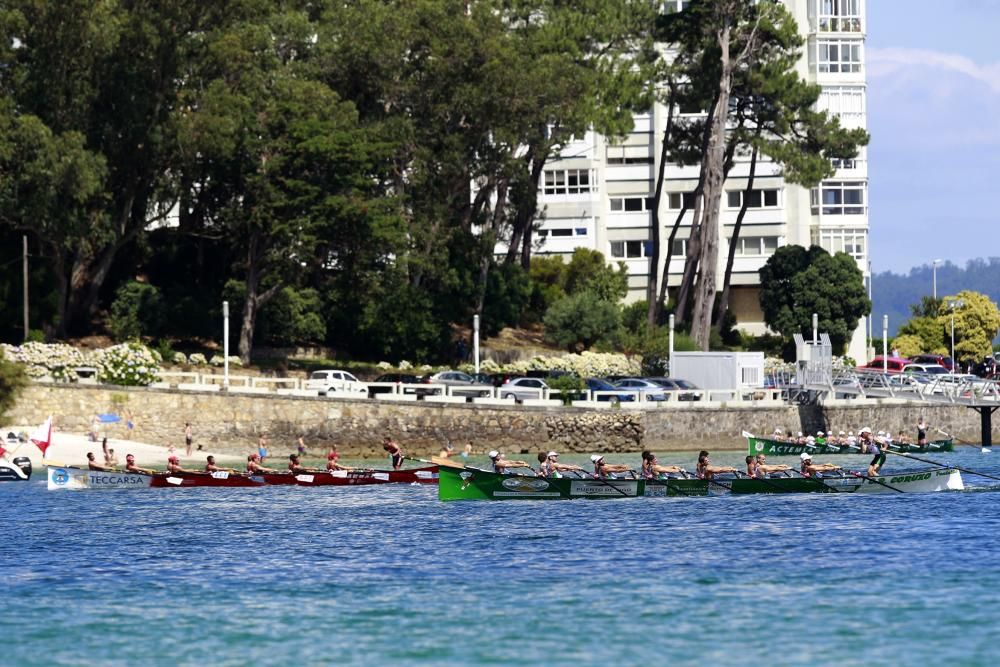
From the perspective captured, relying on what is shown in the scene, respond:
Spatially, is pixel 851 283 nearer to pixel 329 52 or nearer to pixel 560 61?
pixel 560 61

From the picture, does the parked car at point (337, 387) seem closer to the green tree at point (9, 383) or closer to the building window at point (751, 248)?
the green tree at point (9, 383)

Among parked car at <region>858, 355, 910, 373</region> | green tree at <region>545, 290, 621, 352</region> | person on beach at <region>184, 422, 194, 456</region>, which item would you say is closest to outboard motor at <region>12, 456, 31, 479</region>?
person on beach at <region>184, 422, 194, 456</region>

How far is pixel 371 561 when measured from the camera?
39.1 meters

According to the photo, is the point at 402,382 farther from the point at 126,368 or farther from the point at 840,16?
the point at 840,16

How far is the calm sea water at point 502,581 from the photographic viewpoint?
30.1 metres

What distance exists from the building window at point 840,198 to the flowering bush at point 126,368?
2081 inches

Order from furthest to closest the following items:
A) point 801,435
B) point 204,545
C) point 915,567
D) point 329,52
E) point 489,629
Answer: point 329,52 < point 801,435 < point 204,545 < point 915,567 < point 489,629

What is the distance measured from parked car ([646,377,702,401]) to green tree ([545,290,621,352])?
1085cm

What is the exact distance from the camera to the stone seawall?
211 ft

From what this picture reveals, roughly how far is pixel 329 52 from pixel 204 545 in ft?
129

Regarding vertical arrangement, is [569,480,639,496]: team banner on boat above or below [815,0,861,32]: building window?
below

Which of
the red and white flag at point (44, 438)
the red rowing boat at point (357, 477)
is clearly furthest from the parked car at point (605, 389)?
the red and white flag at point (44, 438)

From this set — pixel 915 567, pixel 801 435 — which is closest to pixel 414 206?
pixel 801 435

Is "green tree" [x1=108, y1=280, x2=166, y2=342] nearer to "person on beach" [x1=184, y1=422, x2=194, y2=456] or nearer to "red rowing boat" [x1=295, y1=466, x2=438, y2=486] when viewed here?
"person on beach" [x1=184, y1=422, x2=194, y2=456]
